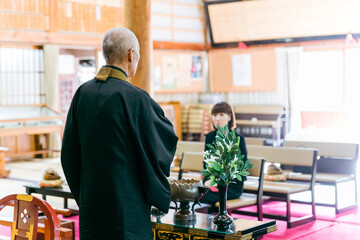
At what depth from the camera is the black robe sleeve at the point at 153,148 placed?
7.95 feet

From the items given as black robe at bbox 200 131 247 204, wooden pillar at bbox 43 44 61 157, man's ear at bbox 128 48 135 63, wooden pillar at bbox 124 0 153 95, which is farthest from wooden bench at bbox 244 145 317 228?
wooden pillar at bbox 43 44 61 157

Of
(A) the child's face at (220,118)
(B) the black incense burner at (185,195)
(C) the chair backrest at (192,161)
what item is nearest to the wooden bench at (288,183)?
(C) the chair backrest at (192,161)

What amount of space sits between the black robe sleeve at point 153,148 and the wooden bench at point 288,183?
2931mm

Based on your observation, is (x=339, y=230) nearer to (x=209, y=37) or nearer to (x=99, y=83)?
(x=99, y=83)

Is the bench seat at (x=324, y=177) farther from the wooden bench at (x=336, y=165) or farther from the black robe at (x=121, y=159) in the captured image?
the black robe at (x=121, y=159)

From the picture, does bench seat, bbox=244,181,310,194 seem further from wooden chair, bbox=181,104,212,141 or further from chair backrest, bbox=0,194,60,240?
wooden chair, bbox=181,104,212,141

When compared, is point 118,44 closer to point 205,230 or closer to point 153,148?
point 153,148

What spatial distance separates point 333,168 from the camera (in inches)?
251

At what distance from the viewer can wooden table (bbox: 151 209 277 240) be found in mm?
3123

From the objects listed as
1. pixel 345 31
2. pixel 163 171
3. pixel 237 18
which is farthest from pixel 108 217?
pixel 237 18

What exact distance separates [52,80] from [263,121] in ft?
14.7

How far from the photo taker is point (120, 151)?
242 centimetres

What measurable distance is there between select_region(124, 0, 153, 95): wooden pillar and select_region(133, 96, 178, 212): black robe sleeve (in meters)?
2.19

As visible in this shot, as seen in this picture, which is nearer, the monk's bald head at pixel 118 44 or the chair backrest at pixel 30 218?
the monk's bald head at pixel 118 44
